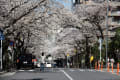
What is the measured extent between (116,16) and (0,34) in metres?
59.9

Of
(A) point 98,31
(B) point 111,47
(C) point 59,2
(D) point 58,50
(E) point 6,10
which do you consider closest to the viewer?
(E) point 6,10

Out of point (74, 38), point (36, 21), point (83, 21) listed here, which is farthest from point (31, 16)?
point (74, 38)

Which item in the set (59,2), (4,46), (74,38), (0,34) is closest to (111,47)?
(74,38)

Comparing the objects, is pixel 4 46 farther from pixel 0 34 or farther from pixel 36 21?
pixel 0 34

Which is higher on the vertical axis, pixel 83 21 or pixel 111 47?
pixel 83 21

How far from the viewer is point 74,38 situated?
5916cm

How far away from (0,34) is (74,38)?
32.9 metres

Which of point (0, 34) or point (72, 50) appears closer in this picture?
point (0, 34)

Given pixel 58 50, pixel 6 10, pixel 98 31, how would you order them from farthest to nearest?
pixel 58 50, pixel 98 31, pixel 6 10

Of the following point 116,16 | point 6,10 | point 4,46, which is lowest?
point 4,46

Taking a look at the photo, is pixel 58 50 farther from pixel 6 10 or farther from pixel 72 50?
pixel 6 10

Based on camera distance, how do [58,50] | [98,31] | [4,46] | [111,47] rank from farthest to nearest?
1. [58,50]
2. [111,47]
3. [98,31]
4. [4,46]

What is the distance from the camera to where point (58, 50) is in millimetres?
82688

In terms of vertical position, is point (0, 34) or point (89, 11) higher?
point (89, 11)
